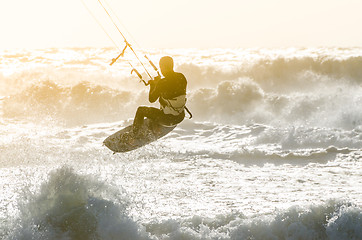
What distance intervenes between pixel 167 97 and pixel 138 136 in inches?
66.9

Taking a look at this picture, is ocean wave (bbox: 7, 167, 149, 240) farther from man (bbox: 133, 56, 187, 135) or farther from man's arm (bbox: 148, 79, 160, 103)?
man's arm (bbox: 148, 79, 160, 103)

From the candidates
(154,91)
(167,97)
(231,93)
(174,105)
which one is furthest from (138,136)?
(231,93)

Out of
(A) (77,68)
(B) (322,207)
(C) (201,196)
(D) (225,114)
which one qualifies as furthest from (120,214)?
(A) (77,68)

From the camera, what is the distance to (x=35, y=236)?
39.7ft

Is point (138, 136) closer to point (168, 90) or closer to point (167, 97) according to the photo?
point (167, 97)

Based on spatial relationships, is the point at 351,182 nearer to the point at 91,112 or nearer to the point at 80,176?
the point at 80,176

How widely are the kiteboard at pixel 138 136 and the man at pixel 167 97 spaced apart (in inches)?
6.6

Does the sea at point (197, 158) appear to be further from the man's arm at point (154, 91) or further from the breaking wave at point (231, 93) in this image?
the man's arm at point (154, 91)

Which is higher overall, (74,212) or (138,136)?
(138,136)

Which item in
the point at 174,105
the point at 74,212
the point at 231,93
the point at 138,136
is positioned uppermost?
the point at 174,105

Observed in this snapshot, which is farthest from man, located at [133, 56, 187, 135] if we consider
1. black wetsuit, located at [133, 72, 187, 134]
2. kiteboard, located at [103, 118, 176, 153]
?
kiteboard, located at [103, 118, 176, 153]

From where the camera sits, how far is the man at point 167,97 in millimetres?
11938

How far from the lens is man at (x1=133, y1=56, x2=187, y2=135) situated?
11938 mm

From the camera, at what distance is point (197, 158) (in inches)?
833
